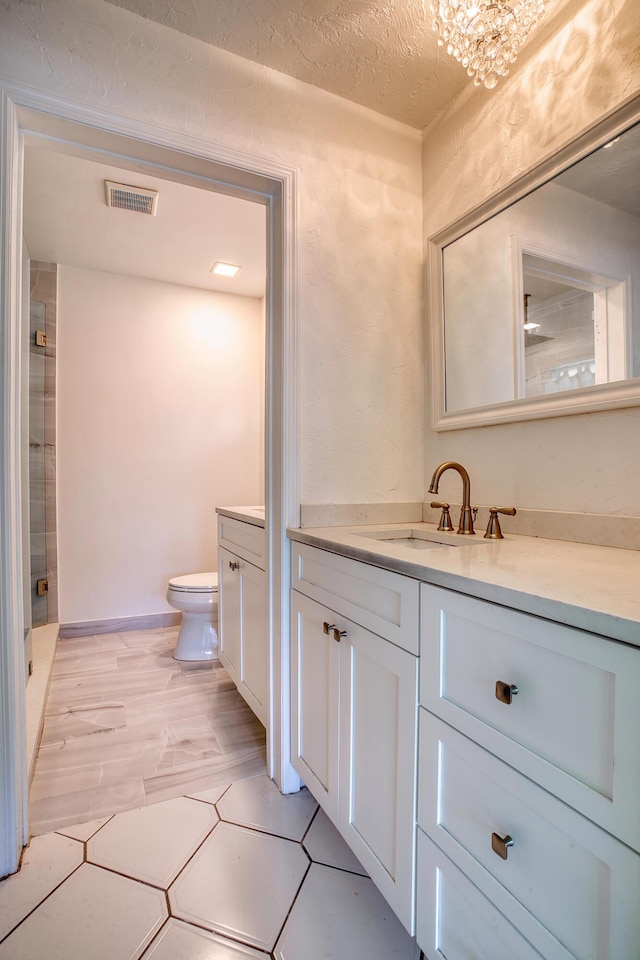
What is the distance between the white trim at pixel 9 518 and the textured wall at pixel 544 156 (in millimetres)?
1316

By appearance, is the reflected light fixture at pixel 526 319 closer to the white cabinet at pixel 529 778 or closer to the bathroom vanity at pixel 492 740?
the bathroom vanity at pixel 492 740

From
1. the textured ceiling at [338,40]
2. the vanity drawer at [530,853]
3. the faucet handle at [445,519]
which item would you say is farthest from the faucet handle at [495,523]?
the textured ceiling at [338,40]

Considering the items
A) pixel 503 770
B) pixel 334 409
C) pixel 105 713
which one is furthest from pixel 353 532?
→ pixel 105 713

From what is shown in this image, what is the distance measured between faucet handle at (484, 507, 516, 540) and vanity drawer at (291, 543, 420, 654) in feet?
1.49

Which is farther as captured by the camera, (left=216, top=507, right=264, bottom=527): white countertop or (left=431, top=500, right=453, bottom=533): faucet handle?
(left=216, top=507, right=264, bottom=527): white countertop

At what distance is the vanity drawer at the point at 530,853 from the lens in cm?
52

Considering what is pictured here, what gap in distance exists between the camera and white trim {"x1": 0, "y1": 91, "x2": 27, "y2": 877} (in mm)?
1149

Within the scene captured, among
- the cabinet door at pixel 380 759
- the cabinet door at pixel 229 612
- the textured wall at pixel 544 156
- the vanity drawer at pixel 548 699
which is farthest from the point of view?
the cabinet door at pixel 229 612

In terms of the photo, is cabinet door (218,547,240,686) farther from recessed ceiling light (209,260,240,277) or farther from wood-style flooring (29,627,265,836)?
recessed ceiling light (209,260,240,277)

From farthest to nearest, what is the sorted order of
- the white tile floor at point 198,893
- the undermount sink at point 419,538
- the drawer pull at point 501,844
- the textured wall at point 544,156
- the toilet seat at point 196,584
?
the toilet seat at point 196,584
the undermount sink at point 419,538
the textured wall at point 544,156
the white tile floor at point 198,893
the drawer pull at point 501,844

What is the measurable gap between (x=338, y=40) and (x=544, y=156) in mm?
715

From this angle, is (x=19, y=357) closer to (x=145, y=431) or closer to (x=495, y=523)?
(x=495, y=523)

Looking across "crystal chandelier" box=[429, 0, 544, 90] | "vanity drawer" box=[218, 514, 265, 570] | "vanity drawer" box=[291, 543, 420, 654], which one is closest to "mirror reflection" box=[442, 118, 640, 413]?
"crystal chandelier" box=[429, 0, 544, 90]

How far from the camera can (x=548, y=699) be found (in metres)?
0.60
